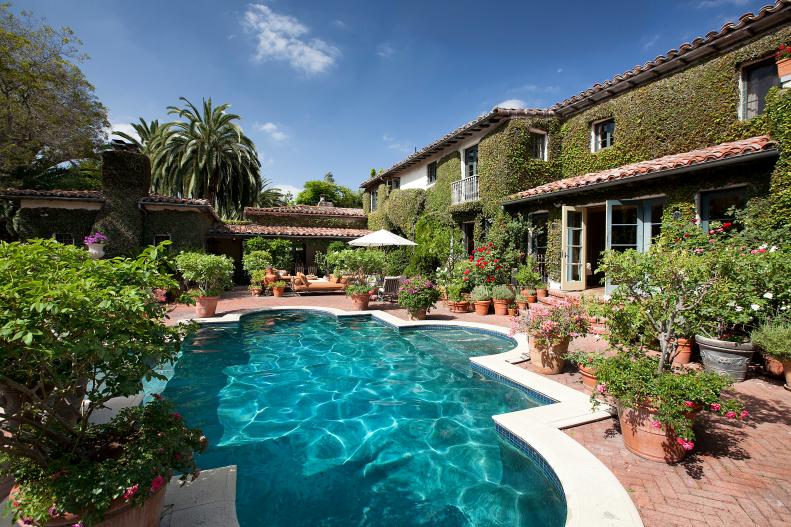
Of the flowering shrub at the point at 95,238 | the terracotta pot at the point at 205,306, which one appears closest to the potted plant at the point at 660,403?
the terracotta pot at the point at 205,306

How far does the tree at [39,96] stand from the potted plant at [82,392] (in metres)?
23.8

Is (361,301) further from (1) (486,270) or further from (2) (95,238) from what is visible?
(2) (95,238)

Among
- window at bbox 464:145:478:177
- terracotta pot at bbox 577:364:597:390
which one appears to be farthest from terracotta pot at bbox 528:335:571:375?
window at bbox 464:145:478:177

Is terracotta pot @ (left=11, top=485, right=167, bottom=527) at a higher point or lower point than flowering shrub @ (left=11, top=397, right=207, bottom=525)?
lower

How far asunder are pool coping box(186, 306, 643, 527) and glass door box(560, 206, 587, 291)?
580 centimetres

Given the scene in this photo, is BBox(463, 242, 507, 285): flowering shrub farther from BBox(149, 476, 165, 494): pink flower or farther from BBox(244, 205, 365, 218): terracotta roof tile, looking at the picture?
BBox(244, 205, 365, 218): terracotta roof tile

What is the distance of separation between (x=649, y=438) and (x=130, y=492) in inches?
184

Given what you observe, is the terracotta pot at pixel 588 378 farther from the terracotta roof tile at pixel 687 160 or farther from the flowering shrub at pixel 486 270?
the flowering shrub at pixel 486 270

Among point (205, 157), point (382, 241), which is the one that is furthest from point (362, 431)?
point (205, 157)

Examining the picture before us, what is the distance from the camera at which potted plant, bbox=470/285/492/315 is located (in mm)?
12359

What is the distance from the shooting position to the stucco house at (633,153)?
8469mm

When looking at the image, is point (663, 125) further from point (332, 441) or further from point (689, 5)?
point (332, 441)

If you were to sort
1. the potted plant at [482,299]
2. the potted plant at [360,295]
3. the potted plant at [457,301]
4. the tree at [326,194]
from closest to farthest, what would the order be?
the potted plant at [482,299]
the potted plant at [457,301]
the potted plant at [360,295]
the tree at [326,194]

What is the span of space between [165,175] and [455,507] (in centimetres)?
3098
